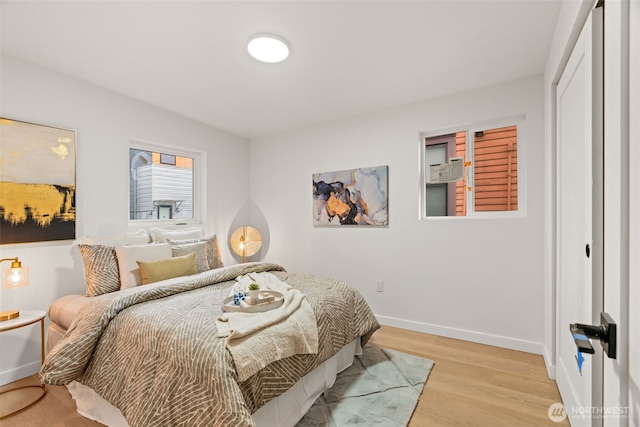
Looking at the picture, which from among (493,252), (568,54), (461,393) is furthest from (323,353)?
(568,54)

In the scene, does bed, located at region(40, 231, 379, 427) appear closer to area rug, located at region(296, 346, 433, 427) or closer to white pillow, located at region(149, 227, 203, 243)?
area rug, located at region(296, 346, 433, 427)

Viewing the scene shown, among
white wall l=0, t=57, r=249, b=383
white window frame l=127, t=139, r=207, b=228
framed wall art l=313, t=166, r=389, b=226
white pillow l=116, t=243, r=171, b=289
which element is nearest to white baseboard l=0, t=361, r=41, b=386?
white wall l=0, t=57, r=249, b=383

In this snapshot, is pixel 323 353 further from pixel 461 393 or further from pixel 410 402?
pixel 461 393

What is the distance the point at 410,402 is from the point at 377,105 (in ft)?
9.03

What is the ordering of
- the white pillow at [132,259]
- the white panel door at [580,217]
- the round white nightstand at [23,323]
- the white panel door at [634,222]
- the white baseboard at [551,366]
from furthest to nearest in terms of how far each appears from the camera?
the white pillow at [132,259] → the white baseboard at [551,366] → the round white nightstand at [23,323] → the white panel door at [580,217] → the white panel door at [634,222]

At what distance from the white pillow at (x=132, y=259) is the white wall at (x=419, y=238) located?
1.84m

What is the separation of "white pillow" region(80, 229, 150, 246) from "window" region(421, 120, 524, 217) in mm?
2831

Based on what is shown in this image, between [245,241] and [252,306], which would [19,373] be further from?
[245,241]

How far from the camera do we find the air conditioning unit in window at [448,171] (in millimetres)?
3033

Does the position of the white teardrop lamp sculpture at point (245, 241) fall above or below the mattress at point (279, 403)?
above

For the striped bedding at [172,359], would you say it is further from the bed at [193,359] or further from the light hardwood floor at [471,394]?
the light hardwood floor at [471,394]

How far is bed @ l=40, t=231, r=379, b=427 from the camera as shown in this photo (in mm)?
1285

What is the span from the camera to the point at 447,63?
7.86 feet

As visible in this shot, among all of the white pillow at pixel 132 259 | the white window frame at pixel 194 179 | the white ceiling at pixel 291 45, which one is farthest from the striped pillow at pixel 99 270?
the white ceiling at pixel 291 45
